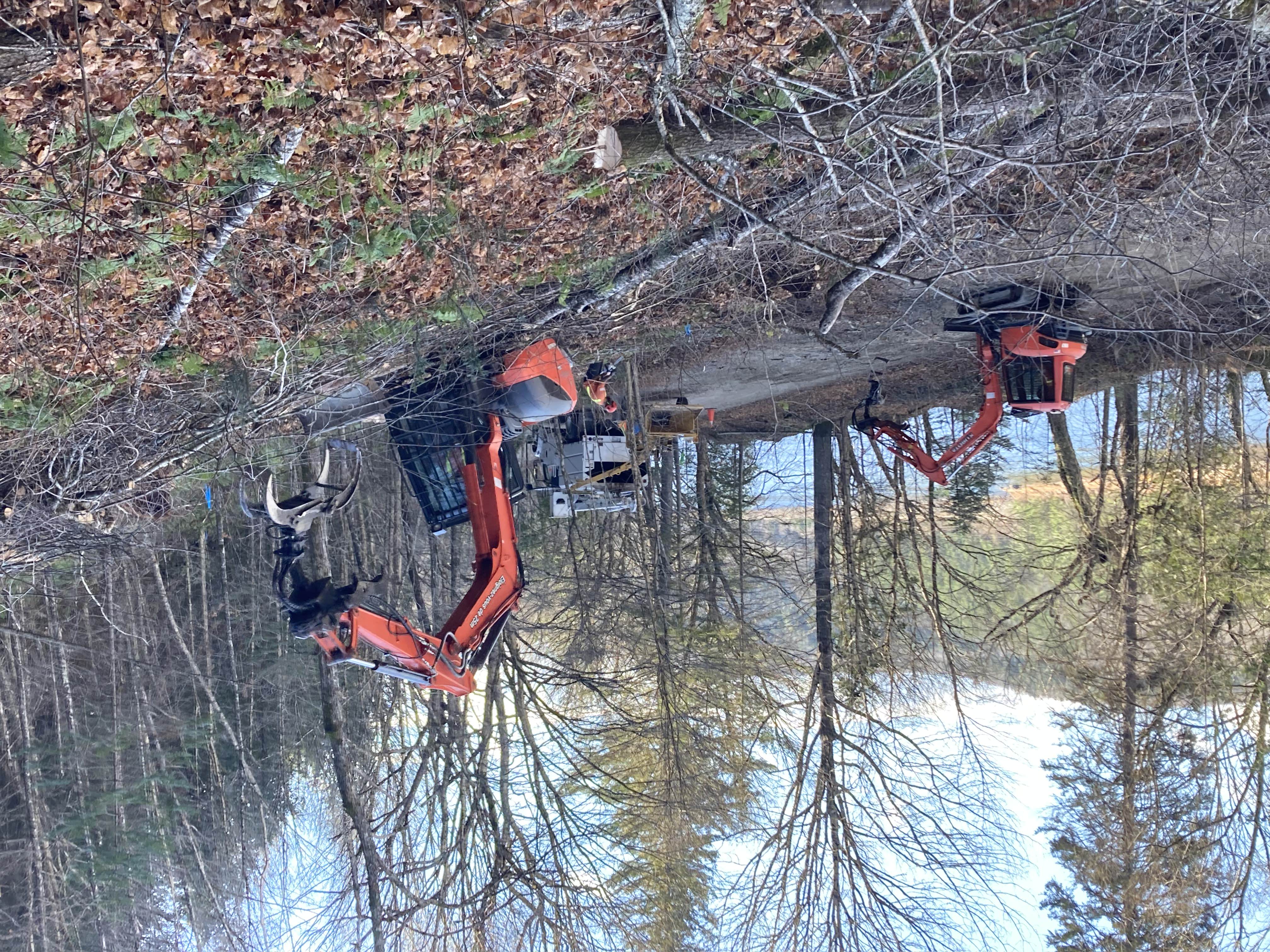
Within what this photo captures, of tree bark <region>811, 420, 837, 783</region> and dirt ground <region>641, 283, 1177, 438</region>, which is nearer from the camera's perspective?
dirt ground <region>641, 283, 1177, 438</region>

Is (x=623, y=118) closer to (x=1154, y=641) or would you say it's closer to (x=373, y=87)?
(x=373, y=87)

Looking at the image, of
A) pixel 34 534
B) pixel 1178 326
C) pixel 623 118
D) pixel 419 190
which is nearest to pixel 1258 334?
pixel 1178 326

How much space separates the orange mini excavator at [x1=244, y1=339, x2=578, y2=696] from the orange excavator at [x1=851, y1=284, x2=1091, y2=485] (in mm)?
3341

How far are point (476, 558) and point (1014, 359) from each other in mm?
5051

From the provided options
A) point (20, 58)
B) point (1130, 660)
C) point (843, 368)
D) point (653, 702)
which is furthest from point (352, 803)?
point (1130, 660)

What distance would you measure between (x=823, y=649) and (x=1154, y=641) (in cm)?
363

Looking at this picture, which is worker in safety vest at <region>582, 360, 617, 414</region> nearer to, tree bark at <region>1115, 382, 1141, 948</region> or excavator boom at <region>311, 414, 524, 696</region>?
excavator boom at <region>311, 414, 524, 696</region>

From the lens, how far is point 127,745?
369 inches

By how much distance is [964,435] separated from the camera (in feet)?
26.9

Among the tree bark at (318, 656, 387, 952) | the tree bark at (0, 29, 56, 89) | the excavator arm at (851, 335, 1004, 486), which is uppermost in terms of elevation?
the tree bark at (0, 29, 56, 89)

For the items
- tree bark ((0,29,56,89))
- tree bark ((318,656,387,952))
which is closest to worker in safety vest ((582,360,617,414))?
tree bark ((318,656,387,952))

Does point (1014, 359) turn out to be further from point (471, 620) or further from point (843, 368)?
point (471, 620)

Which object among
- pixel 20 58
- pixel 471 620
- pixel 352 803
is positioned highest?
pixel 20 58

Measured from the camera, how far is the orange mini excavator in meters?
4.94
